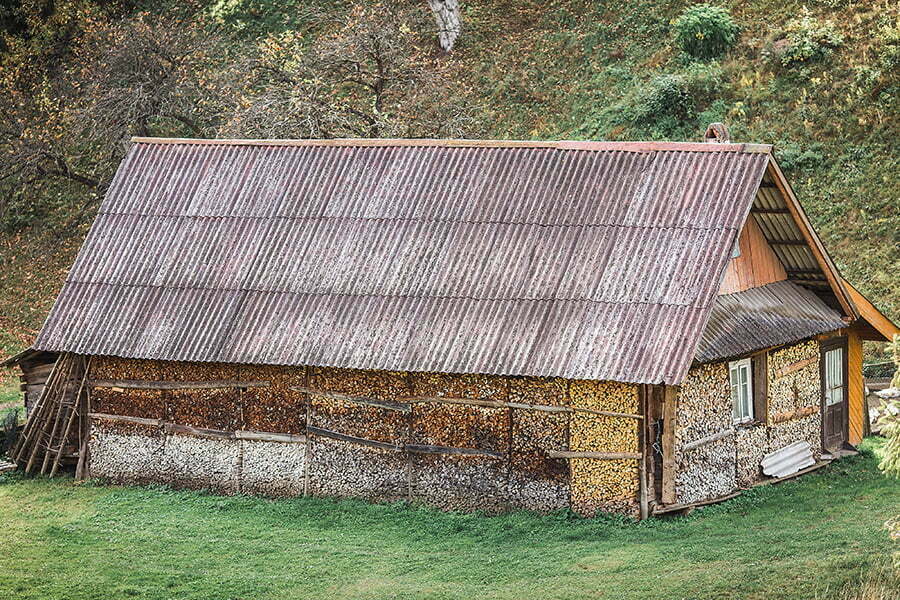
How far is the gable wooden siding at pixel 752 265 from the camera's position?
70.5 ft

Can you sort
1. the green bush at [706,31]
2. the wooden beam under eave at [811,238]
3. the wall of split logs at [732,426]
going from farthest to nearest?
the green bush at [706,31] → the wooden beam under eave at [811,238] → the wall of split logs at [732,426]

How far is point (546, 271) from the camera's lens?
69.1ft

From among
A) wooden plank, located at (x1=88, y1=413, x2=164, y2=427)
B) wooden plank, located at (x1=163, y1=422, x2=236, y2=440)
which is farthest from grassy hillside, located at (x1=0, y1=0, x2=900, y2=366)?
wooden plank, located at (x1=163, y1=422, x2=236, y2=440)

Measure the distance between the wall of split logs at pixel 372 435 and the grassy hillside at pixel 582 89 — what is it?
12929 millimetres

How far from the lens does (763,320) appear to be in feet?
70.8

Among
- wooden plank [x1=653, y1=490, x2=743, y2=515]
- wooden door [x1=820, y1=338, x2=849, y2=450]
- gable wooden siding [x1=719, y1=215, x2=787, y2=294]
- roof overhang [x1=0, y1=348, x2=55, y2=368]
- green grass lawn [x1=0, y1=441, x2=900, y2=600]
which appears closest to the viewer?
green grass lawn [x1=0, y1=441, x2=900, y2=600]

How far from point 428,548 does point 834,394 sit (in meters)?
9.13

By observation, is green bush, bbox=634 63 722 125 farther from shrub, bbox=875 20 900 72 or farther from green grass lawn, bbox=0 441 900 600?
green grass lawn, bbox=0 441 900 600

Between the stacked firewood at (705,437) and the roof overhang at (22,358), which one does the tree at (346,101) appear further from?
the stacked firewood at (705,437)

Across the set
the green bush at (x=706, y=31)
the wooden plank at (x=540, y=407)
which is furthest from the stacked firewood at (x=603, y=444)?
the green bush at (x=706, y=31)

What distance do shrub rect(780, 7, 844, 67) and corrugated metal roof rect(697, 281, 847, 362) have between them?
1549 cm

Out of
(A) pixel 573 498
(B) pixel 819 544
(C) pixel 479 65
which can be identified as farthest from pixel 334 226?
(C) pixel 479 65

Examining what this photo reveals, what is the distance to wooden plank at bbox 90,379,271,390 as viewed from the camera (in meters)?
22.4

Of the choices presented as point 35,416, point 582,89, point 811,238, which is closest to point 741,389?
point 811,238
